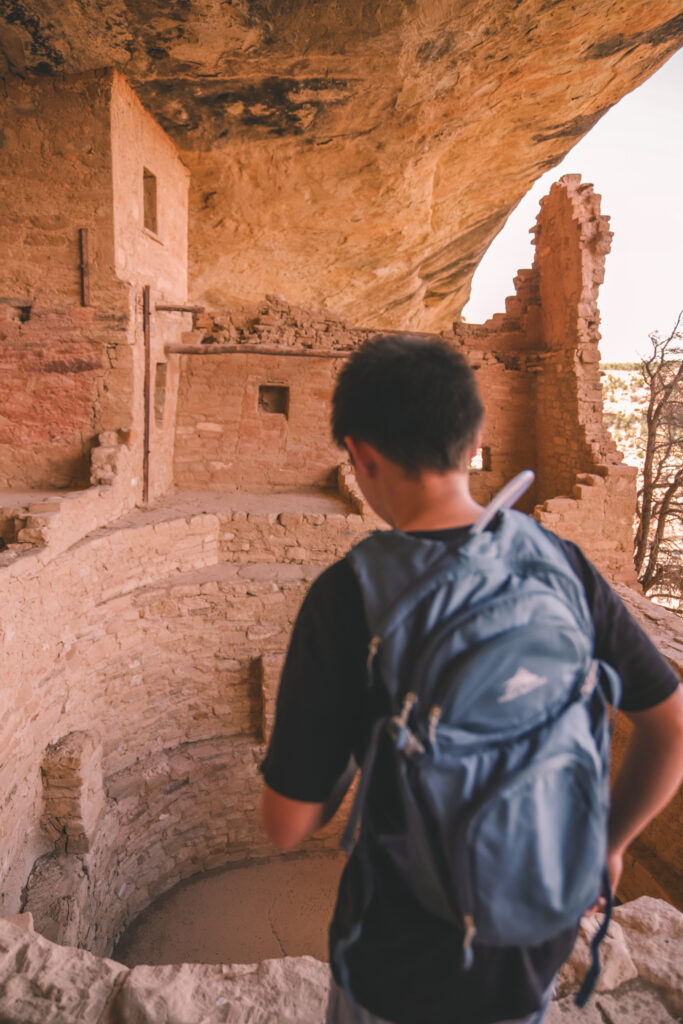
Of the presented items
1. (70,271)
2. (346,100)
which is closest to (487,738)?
(70,271)

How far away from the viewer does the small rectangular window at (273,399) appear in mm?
8672

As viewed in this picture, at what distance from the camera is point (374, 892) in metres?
1.01

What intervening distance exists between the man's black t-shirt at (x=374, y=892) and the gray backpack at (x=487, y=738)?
0.05 meters

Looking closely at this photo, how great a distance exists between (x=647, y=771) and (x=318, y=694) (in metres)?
0.65

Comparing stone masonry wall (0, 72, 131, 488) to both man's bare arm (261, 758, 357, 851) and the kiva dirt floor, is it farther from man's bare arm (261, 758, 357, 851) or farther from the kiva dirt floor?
man's bare arm (261, 758, 357, 851)

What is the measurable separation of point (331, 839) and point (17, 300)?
6349mm

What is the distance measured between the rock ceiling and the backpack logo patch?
603 cm

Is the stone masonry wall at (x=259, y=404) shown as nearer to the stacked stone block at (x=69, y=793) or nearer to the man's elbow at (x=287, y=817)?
the stacked stone block at (x=69, y=793)

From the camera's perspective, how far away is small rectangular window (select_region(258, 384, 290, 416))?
28.5 ft

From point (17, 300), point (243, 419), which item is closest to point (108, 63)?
point (17, 300)

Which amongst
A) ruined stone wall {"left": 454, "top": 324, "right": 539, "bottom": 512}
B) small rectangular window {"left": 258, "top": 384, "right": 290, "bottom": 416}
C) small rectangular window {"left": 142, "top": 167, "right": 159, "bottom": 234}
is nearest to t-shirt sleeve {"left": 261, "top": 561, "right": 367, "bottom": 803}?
small rectangular window {"left": 142, "top": 167, "right": 159, "bottom": 234}

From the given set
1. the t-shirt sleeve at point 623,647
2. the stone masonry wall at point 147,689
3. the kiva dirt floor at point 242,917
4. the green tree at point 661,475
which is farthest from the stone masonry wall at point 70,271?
the green tree at point 661,475

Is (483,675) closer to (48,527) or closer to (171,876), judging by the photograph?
(48,527)

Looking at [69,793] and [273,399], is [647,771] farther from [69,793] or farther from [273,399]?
[273,399]
